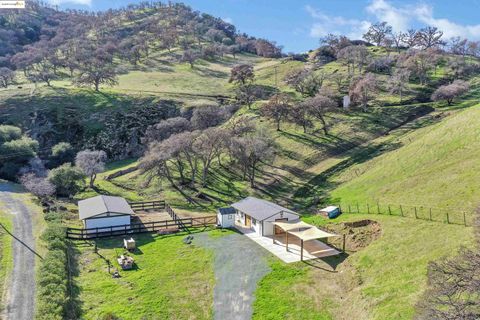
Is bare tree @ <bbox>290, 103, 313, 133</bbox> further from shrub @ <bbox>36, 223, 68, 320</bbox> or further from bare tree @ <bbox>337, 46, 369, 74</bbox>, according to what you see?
shrub @ <bbox>36, 223, 68, 320</bbox>

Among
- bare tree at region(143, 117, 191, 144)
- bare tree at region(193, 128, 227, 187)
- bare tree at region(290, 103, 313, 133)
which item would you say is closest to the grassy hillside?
bare tree at region(193, 128, 227, 187)

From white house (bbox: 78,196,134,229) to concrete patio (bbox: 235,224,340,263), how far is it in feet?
44.2

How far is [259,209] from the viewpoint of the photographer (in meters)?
44.6

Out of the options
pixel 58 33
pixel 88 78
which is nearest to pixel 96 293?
pixel 88 78

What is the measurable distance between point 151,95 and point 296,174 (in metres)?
49.4

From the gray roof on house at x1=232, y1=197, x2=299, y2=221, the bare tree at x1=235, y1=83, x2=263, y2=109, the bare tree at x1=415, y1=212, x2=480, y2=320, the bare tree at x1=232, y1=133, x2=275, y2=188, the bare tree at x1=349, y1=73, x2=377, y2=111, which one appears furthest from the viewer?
the bare tree at x1=235, y1=83, x2=263, y2=109

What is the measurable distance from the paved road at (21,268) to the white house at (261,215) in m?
20.9

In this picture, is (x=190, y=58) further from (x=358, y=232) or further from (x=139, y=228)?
(x=358, y=232)

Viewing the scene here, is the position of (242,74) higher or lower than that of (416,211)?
higher

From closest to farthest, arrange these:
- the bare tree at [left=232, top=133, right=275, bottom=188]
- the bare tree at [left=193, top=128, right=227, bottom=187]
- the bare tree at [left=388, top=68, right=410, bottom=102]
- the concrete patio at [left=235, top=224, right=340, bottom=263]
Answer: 1. the concrete patio at [left=235, top=224, right=340, bottom=263]
2. the bare tree at [left=232, top=133, right=275, bottom=188]
3. the bare tree at [left=193, top=128, right=227, bottom=187]
4. the bare tree at [left=388, top=68, right=410, bottom=102]

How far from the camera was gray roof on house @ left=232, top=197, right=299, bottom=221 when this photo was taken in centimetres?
4233

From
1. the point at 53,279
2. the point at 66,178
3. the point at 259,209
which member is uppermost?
the point at 66,178

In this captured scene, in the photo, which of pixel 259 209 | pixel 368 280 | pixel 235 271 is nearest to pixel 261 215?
pixel 259 209

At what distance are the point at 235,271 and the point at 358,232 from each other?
12.4 metres
